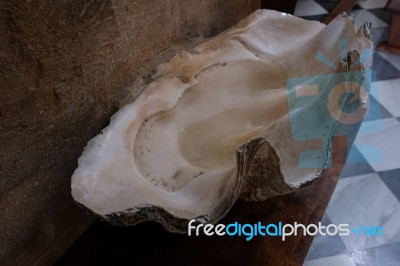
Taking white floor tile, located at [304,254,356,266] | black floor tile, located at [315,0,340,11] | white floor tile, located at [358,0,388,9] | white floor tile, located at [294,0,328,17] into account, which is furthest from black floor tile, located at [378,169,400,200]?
white floor tile, located at [358,0,388,9]

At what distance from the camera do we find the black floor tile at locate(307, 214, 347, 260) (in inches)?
46.9

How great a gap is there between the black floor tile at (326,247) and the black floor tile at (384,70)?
1.18m

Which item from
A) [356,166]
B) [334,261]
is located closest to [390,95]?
[356,166]

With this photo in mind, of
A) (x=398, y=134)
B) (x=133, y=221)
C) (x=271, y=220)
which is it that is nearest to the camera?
(x=133, y=221)

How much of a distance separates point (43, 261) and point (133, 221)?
36 cm

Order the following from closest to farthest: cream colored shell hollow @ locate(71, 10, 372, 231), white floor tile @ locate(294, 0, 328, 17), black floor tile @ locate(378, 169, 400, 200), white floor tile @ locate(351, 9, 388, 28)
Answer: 1. cream colored shell hollow @ locate(71, 10, 372, 231)
2. black floor tile @ locate(378, 169, 400, 200)
3. white floor tile @ locate(351, 9, 388, 28)
4. white floor tile @ locate(294, 0, 328, 17)

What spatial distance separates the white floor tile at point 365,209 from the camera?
3.99 feet

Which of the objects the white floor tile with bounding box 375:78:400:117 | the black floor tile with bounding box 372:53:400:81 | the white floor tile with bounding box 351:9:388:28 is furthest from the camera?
the white floor tile with bounding box 351:9:388:28

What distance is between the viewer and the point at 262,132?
28.5 inches

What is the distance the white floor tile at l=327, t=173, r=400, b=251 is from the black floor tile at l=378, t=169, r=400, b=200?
19 millimetres

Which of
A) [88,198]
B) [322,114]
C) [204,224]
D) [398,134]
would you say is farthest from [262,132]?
[398,134]

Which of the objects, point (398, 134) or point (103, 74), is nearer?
point (103, 74)

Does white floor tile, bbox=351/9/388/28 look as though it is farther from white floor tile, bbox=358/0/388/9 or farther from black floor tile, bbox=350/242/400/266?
black floor tile, bbox=350/242/400/266

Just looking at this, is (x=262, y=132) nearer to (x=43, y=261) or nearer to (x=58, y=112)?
(x=58, y=112)
